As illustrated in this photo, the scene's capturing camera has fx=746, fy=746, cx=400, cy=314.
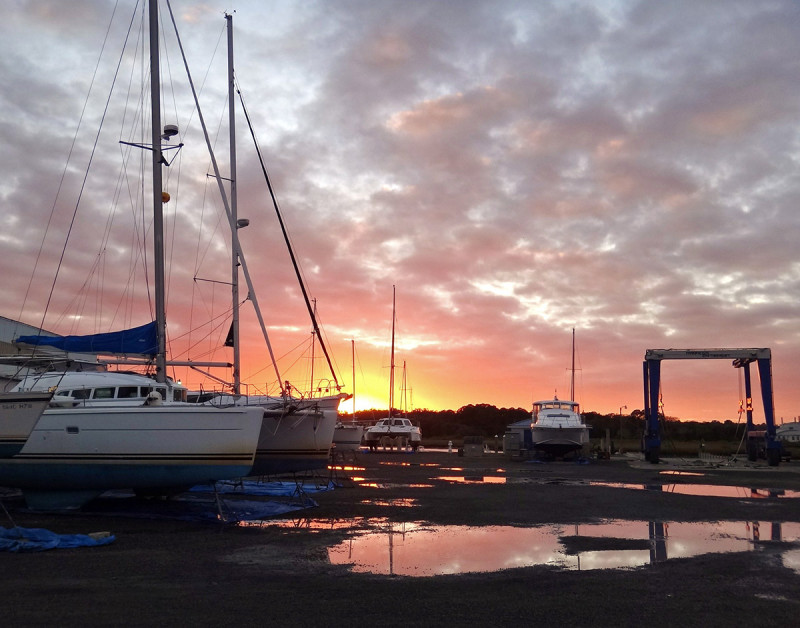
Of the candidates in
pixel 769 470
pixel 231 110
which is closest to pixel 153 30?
pixel 231 110

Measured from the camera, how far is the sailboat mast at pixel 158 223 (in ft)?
53.4

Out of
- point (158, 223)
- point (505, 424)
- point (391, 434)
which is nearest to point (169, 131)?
point (158, 223)

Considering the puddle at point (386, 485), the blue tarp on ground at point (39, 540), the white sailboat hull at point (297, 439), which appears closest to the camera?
the blue tarp on ground at point (39, 540)

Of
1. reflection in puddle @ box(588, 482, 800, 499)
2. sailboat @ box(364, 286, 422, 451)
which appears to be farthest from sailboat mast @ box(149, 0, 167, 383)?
sailboat @ box(364, 286, 422, 451)

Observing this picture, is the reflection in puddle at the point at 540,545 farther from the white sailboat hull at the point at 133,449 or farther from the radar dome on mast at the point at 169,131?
the radar dome on mast at the point at 169,131

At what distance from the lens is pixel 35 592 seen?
7.67m

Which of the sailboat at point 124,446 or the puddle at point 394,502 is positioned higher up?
the sailboat at point 124,446

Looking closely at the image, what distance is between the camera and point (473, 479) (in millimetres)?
24031

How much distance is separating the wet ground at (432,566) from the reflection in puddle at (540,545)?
0.11 ft

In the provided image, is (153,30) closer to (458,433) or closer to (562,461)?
(562,461)

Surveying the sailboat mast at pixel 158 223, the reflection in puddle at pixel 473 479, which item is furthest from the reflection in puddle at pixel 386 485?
the sailboat mast at pixel 158 223

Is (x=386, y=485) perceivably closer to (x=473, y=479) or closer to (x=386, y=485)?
(x=386, y=485)

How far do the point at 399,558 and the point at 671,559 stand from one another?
364cm

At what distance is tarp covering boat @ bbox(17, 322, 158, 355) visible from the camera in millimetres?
16750
